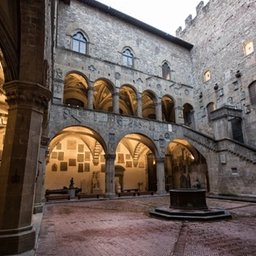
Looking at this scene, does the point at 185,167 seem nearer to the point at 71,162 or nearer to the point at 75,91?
the point at 71,162

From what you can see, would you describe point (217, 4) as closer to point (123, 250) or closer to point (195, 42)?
point (195, 42)

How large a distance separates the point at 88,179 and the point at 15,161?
592 inches

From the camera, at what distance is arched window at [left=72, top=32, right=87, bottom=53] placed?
15772mm

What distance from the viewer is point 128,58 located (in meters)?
18.2

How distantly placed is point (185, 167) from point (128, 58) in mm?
11508

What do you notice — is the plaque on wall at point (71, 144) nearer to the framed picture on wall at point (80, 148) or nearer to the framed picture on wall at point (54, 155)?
the framed picture on wall at point (80, 148)

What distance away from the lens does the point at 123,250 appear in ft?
13.3

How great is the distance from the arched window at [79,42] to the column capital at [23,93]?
1214 centimetres

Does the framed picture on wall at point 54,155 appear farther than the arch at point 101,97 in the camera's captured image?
No

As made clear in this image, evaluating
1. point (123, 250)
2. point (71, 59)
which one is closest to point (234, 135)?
point (71, 59)

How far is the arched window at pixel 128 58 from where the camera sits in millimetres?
17969

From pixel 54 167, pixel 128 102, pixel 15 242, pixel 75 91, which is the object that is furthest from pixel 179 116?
pixel 15 242

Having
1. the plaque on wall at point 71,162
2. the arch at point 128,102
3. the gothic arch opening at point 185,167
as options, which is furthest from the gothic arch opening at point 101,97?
the gothic arch opening at point 185,167

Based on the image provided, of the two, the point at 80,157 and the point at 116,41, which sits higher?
the point at 116,41
